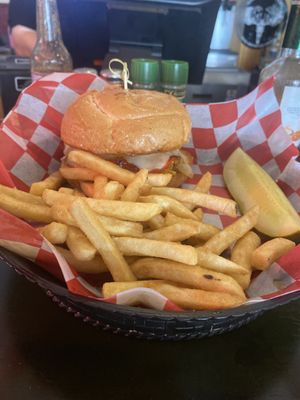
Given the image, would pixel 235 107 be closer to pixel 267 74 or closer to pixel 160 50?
pixel 267 74

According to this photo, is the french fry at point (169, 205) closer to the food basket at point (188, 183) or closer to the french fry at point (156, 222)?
the french fry at point (156, 222)

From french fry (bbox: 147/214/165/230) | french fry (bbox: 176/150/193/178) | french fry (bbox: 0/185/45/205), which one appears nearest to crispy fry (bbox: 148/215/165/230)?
french fry (bbox: 147/214/165/230)

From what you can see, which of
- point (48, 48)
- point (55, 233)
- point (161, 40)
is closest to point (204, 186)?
point (55, 233)

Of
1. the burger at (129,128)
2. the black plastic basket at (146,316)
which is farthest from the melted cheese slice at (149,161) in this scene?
the black plastic basket at (146,316)

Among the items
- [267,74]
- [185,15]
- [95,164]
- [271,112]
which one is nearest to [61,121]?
[95,164]

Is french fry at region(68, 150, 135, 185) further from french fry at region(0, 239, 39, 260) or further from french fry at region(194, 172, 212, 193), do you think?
french fry at region(0, 239, 39, 260)
